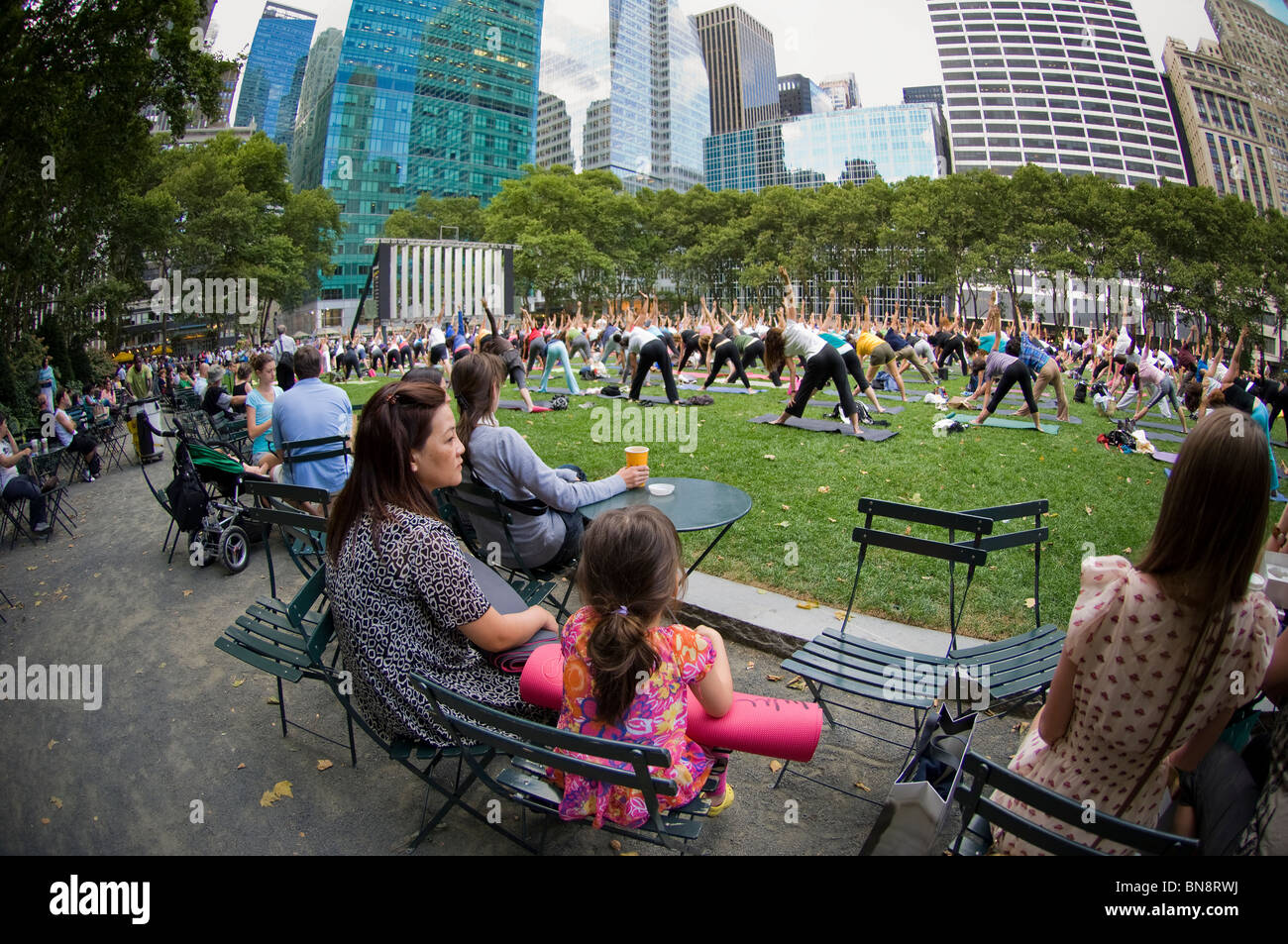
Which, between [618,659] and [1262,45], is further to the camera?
[1262,45]

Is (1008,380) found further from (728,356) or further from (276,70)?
(276,70)

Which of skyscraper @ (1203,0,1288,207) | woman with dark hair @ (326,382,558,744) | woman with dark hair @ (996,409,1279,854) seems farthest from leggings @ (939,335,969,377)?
woman with dark hair @ (326,382,558,744)

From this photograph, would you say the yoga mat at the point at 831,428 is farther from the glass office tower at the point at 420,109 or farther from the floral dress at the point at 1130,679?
the glass office tower at the point at 420,109

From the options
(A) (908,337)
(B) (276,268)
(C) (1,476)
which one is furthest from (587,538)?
(B) (276,268)

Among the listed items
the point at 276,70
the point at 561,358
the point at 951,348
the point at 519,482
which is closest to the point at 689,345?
the point at 561,358

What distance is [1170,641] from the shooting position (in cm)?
181

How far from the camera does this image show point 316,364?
19.8 feet

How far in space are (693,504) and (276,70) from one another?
188578 mm

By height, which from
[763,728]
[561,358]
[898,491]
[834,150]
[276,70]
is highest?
[276,70]

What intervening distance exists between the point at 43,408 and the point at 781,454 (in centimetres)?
1441

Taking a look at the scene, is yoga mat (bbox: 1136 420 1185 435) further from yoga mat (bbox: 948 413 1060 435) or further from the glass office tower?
the glass office tower

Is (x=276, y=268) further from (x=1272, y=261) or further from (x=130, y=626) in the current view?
(x=1272, y=261)

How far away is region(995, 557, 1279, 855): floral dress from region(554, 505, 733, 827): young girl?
100cm

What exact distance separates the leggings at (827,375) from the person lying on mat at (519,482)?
6677mm
